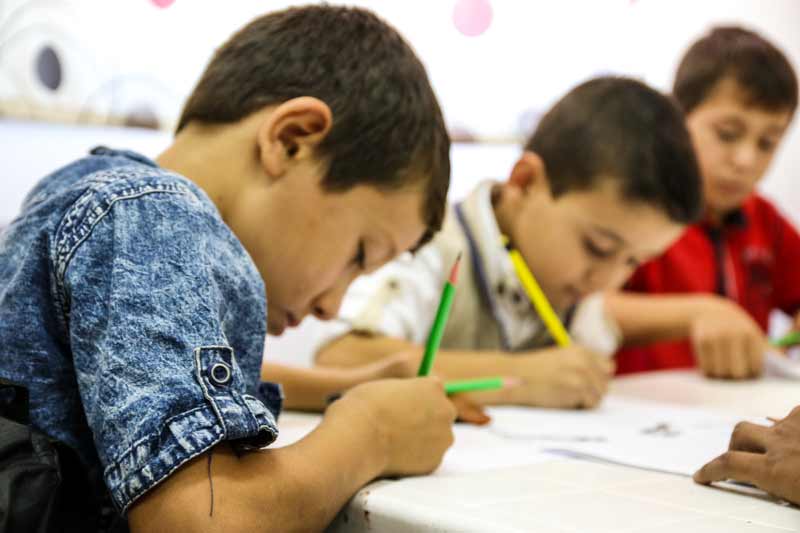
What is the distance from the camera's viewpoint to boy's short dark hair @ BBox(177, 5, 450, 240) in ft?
1.91

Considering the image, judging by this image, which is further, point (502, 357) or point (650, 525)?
point (502, 357)

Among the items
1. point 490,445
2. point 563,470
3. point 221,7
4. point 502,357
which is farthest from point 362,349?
point 221,7

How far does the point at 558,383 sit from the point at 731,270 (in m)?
0.85

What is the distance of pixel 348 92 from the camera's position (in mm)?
588

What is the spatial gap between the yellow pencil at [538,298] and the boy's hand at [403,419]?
44cm

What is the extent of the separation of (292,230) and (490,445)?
0.21m

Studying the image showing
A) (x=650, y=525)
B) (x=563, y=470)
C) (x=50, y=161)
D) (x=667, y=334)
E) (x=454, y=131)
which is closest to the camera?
(x=650, y=525)

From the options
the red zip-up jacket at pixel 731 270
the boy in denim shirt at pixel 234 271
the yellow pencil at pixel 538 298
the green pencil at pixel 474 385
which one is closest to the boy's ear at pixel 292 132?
the boy in denim shirt at pixel 234 271

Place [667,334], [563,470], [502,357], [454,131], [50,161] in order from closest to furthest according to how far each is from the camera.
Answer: [563,470] < [502,357] < [50,161] < [667,334] < [454,131]

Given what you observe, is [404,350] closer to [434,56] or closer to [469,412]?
[469,412]

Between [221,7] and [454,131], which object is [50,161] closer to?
[221,7]

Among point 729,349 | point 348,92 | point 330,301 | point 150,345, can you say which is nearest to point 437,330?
point 330,301

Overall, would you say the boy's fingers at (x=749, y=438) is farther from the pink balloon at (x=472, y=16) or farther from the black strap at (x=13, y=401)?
the pink balloon at (x=472, y=16)

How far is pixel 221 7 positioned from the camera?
3.89ft
